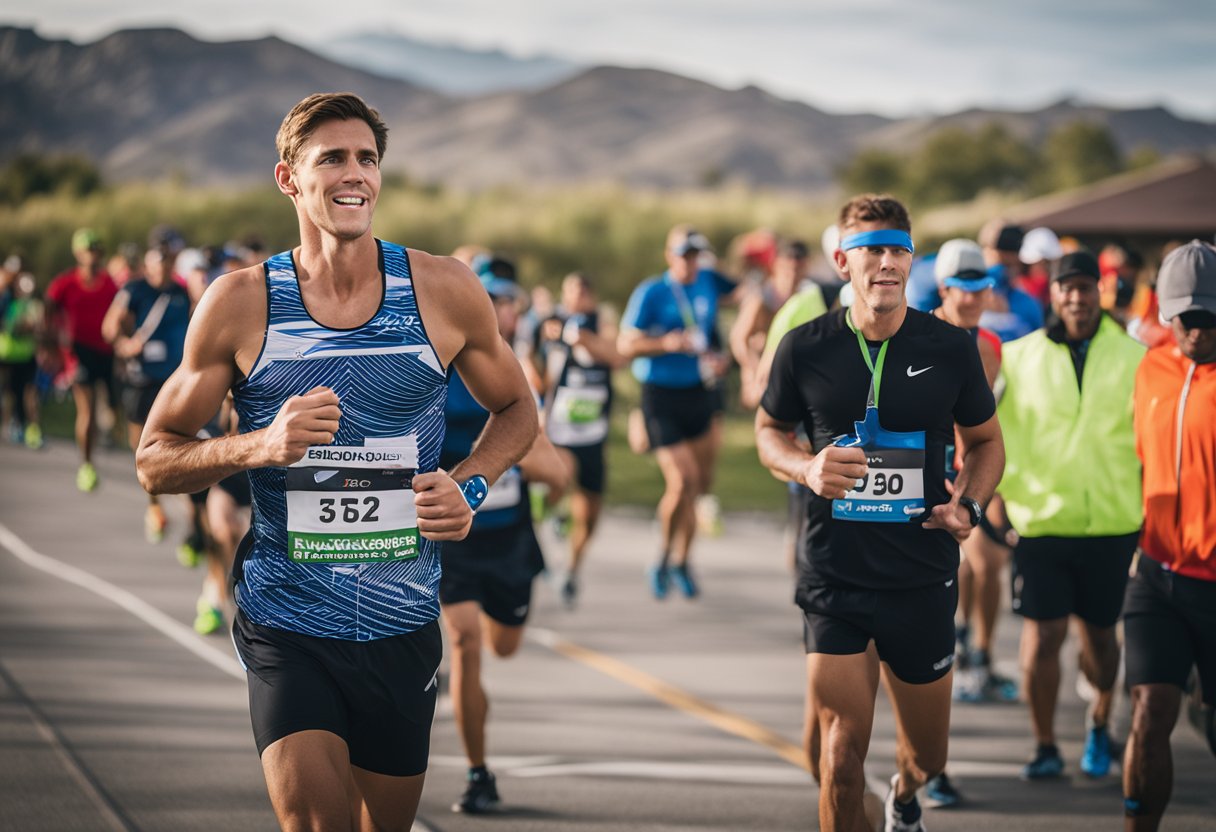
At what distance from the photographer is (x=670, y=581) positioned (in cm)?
985

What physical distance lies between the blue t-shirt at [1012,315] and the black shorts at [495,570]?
11.0ft

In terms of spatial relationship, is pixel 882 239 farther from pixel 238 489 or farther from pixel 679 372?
pixel 679 372

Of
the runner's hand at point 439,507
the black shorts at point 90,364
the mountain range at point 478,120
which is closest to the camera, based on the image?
the runner's hand at point 439,507

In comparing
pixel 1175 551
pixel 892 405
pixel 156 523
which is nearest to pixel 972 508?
pixel 892 405

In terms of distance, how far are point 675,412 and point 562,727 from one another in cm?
375

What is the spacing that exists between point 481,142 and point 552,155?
443 inches

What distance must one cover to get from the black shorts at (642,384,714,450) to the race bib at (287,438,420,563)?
6650 mm

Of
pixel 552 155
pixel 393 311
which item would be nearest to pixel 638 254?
pixel 393 311

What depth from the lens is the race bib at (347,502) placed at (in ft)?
11.4

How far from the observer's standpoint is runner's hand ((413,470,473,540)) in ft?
11.1

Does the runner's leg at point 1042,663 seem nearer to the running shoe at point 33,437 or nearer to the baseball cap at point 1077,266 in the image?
the baseball cap at point 1077,266

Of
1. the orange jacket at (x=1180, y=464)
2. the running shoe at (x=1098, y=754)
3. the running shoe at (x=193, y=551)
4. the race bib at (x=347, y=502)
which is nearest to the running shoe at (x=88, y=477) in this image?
the running shoe at (x=193, y=551)

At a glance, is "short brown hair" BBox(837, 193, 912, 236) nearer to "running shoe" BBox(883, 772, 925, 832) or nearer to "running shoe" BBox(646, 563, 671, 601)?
"running shoe" BBox(883, 772, 925, 832)

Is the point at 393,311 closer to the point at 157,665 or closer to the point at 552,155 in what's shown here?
the point at 157,665
